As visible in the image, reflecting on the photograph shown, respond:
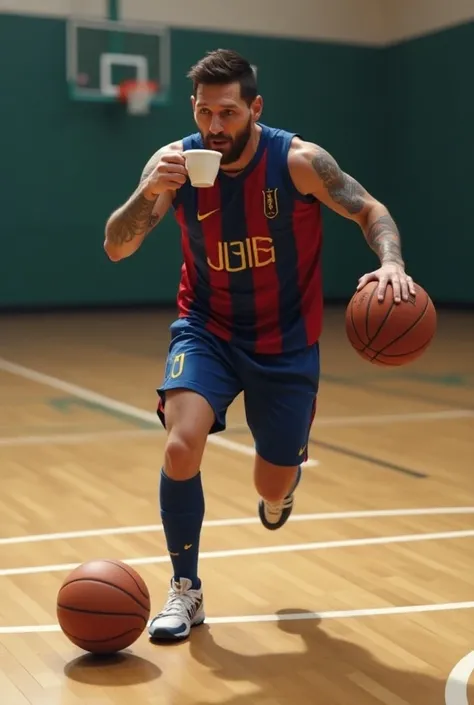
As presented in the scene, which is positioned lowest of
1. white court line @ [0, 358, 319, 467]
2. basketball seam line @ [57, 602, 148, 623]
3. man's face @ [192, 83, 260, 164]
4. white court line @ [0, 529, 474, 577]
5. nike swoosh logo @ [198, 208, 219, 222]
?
white court line @ [0, 358, 319, 467]

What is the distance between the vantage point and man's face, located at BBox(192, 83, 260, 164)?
130 inches

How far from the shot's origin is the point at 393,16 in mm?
16062

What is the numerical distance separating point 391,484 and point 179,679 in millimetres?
2528

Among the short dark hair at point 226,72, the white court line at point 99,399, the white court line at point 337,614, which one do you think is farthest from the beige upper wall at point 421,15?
the white court line at point 337,614

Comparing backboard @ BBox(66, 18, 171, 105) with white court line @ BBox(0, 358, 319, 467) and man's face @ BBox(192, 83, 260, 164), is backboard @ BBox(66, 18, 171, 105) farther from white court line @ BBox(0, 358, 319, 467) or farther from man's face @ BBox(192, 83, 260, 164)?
man's face @ BBox(192, 83, 260, 164)

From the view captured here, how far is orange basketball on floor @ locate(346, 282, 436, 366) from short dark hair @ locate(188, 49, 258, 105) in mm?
733

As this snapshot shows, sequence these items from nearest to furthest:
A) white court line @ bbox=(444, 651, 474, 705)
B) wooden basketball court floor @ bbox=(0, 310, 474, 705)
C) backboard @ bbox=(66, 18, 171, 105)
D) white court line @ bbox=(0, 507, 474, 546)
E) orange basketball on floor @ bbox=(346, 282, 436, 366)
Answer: white court line @ bbox=(444, 651, 474, 705)
wooden basketball court floor @ bbox=(0, 310, 474, 705)
orange basketball on floor @ bbox=(346, 282, 436, 366)
white court line @ bbox=(0, 507, 474, 546)
backboard @ bbox=(66, 18, 171, 105)

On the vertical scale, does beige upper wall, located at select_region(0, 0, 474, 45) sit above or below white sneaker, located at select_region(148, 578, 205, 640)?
above

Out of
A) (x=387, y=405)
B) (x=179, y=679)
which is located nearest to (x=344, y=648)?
(x=179, y=679)

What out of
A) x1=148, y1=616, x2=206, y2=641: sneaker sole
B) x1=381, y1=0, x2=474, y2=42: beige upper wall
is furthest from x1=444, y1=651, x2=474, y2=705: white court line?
x1=381, y1=0, x2=474, y2=42: beige upper wall

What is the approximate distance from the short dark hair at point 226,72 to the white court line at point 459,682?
1.82 metres

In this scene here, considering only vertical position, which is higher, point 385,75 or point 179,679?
point 385,75

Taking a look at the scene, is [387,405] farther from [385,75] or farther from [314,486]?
[385,75]

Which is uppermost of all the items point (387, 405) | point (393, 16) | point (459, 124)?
point (393, 16)
